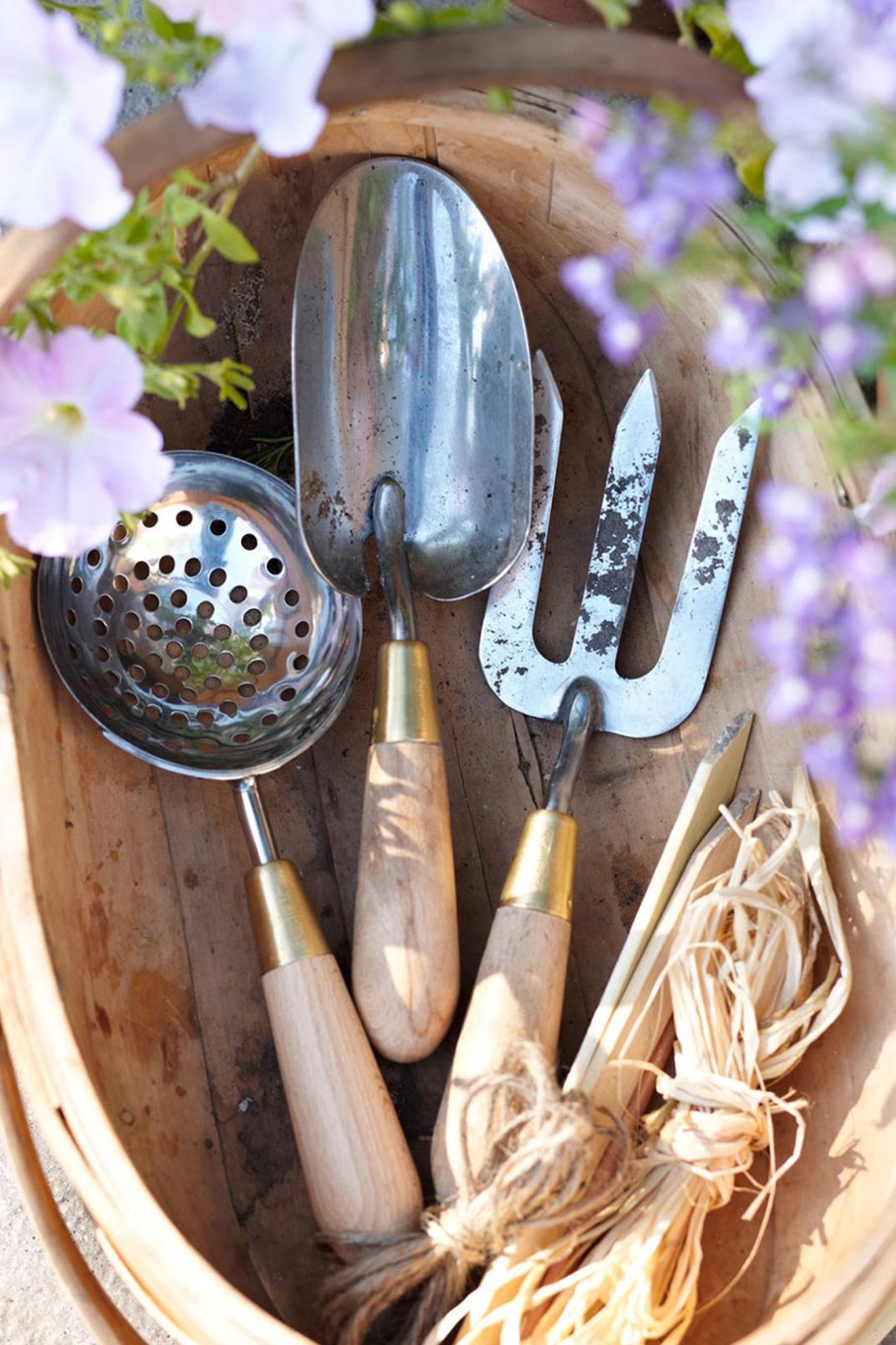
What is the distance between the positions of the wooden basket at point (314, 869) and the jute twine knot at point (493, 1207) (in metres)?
0.06

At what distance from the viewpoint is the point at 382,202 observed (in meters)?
0.70

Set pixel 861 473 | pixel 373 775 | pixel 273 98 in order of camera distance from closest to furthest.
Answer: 1. pixel 273 98
2. pixel 861 473
3. pixel 373 775

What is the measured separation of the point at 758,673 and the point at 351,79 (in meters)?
0.41

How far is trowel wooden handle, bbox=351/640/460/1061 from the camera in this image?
0.63 m

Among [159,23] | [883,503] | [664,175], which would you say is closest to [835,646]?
[883,503]

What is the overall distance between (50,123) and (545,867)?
42 centimetres

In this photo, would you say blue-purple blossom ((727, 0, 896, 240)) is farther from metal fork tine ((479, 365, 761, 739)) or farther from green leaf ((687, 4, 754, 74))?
metal fork tine ((479, 365, 761, 739))

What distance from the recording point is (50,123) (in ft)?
1.32

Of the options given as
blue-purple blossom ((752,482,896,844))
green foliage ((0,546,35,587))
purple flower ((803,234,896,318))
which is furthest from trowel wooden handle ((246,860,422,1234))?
purple flower ((803,234,896,318))

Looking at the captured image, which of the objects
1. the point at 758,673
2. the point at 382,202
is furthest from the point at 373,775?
the point at 382,202

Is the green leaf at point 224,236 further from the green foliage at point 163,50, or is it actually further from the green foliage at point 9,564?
the green foliage at point 9,564

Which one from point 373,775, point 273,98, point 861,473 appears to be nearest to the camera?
point 273,98

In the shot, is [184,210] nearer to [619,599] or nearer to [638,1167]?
[619,599]

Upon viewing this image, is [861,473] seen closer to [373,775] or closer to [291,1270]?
[373,775]
